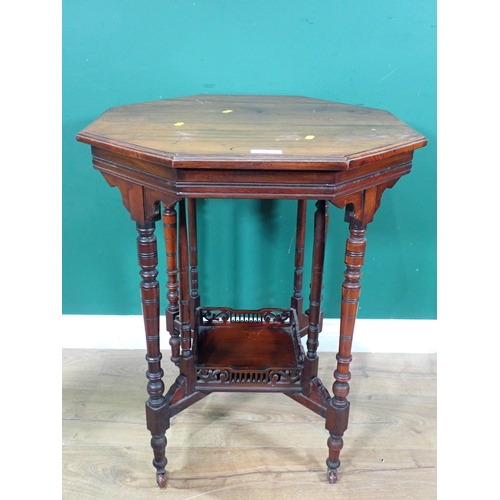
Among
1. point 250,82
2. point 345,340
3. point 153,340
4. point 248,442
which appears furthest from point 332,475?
point 250,82

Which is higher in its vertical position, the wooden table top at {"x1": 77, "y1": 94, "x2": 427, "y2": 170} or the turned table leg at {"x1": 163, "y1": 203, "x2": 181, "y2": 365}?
the wooden table top at {"x1": 77, "y1": 94, "x2": 427, "y2": 170}

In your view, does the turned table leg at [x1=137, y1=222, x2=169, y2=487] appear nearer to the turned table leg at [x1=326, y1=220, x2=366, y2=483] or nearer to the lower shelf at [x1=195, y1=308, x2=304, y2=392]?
the lower shelf at [x1=195, y1=308, x2=304, y2=392]

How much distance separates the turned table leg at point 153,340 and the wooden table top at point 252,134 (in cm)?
21

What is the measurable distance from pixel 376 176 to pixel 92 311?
122cm

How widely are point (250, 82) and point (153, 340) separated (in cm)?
86

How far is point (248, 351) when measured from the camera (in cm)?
159

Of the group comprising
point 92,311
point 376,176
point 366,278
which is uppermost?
point 376,176

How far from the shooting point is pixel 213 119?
128 centimetres

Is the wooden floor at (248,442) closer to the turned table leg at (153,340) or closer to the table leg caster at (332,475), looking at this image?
the table leg caster at (332,475)

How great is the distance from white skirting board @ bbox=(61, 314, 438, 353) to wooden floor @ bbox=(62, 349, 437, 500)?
94 mm

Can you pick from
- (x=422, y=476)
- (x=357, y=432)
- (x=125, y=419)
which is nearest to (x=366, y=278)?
(x=357, y=432)

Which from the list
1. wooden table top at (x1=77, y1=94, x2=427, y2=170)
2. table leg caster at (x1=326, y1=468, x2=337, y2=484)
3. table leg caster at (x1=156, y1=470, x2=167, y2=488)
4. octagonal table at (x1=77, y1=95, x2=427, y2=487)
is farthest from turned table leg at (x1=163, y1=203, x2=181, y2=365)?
table leg caster at (x1=326, y1=468, x2=337, y2=484)

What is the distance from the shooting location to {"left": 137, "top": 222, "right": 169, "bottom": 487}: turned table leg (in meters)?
1.20

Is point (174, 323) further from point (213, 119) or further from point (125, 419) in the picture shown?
point (213, 119)
